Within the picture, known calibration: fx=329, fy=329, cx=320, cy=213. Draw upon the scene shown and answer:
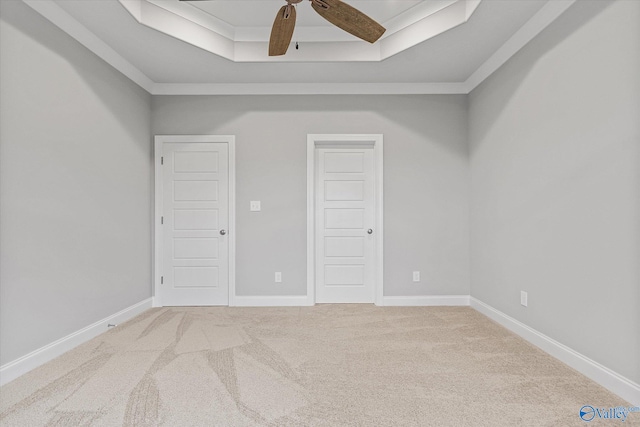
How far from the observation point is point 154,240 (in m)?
3.91

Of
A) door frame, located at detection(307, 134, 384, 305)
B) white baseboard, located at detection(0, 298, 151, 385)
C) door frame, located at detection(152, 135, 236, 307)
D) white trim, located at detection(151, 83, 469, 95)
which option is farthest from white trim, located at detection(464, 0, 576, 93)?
white baseboard, located at detection(0, 298, 151, 385)

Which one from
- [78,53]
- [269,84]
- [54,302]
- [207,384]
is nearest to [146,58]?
[78,53]

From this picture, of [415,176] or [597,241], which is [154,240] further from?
[597,241]

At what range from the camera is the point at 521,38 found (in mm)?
2811

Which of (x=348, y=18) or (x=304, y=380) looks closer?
(x=348, y=18)

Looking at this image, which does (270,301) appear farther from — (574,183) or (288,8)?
(574,183)

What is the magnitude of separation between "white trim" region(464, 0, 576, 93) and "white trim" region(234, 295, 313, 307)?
10.4 ft

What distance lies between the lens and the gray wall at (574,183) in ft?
6.27

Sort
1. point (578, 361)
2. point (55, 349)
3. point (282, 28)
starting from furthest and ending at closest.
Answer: point (55, 349) → point (578, 361) → point (282, 28)

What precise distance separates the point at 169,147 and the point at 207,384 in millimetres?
2839

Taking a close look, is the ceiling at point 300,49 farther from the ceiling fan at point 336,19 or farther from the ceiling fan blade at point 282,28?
the ceiling fan at point 336,19

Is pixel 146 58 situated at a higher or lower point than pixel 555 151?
higher

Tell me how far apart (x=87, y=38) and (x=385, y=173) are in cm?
315

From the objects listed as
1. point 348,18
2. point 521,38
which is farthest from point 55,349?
point 521,38
